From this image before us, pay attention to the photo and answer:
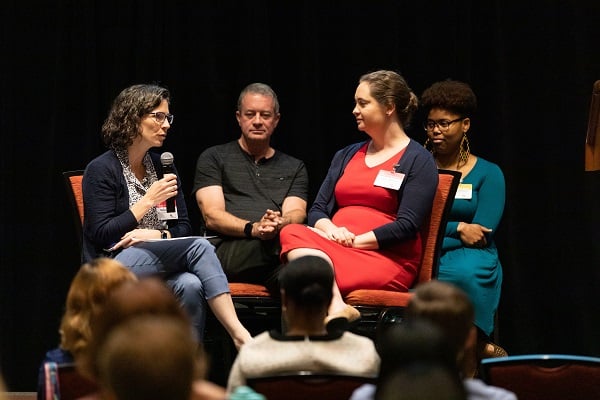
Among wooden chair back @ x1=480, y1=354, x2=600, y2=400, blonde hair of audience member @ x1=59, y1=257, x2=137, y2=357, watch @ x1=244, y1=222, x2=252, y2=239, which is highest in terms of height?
blonde hair of audience member @ x1=59, y1=257, x2=137, y2=357

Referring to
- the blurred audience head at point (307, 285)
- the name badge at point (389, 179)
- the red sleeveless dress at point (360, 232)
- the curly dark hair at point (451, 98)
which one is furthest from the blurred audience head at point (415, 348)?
the curly dark hair at point (451, 98)

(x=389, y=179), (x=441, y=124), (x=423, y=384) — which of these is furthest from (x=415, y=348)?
(x=441, y=124)

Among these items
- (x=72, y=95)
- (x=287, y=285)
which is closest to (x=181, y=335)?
(x=287, y=285)

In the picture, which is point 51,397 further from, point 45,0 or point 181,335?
point 45,0

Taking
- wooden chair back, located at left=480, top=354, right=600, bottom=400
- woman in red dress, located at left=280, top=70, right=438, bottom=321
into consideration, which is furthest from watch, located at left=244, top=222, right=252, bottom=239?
wooden chair back, located at left=480, top=354, right=600, bottom=400

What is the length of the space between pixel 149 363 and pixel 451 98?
337 centimetres

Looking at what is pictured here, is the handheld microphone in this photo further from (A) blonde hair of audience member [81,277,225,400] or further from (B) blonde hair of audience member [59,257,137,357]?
(A) blonde hair of audience member [81,277,225,400]

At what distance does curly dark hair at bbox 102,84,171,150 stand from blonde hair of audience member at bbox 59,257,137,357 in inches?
69.7

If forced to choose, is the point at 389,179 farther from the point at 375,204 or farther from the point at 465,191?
the point at 465,191

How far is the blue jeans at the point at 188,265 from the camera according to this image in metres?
4.18

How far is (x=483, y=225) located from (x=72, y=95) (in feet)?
7.20

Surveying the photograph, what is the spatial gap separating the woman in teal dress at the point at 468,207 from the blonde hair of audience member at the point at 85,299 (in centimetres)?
218

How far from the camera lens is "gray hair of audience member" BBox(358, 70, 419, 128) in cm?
450

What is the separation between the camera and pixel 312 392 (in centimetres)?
240
